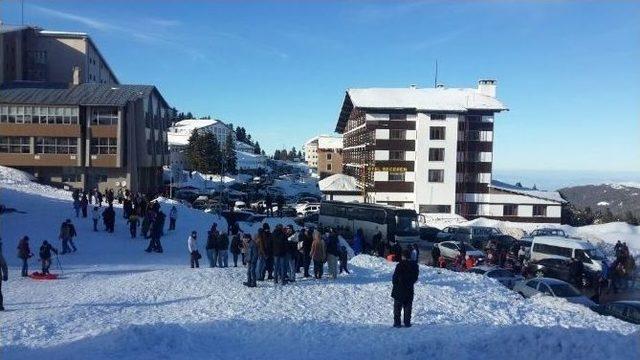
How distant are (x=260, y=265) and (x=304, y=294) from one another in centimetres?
192

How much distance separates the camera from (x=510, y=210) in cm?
5572

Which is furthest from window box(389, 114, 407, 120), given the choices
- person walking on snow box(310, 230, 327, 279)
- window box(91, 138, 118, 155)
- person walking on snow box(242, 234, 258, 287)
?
person walking on snow box(242, 234, 258, 287)

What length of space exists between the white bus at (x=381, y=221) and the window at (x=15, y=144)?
29.5 m

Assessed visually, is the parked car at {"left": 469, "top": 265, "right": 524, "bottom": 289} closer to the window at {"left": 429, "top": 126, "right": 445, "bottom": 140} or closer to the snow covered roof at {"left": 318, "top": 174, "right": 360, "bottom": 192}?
the window at {"left": 429, "top": 126, "right": 445, "bottom": 140}

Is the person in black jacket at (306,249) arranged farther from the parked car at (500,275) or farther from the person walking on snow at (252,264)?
the parked car at (500,275)

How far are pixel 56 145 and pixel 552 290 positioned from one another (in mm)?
44184

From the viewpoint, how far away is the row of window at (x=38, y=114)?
46781 millimetres

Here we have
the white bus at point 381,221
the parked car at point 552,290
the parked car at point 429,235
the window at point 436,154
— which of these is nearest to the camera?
the parked car at point 552,290

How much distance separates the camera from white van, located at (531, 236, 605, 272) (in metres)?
26.0

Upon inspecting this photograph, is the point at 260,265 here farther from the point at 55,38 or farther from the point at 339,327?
the point at 55,38

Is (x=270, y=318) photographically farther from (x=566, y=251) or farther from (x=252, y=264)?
(x=566, y=251)

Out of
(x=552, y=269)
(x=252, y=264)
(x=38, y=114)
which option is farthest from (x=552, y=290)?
(x=38, y=114)

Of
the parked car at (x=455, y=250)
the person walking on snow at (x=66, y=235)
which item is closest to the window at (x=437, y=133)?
the parked car at (x=455, y=250)

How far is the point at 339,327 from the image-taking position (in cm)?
1174
